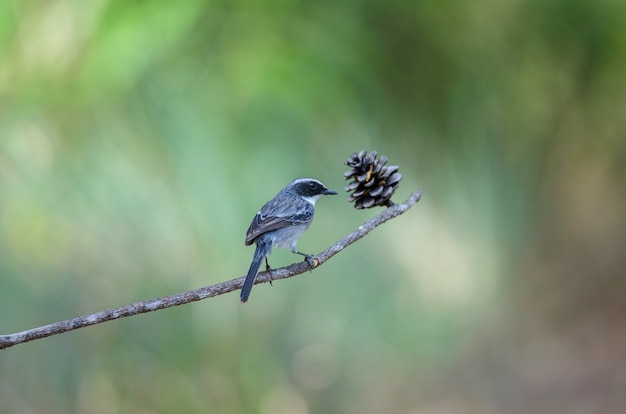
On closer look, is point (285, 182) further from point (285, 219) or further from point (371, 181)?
point (371, 181)

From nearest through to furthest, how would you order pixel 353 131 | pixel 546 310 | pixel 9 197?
pixel 9 197, pixel 353 131, pixel 546 310

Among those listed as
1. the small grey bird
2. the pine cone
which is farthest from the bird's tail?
the pine cone

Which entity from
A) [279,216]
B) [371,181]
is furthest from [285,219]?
[371,181]

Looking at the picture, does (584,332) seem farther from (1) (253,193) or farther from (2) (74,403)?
(2) (74,403)

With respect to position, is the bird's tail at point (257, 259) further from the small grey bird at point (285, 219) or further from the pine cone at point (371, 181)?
the pine cone at point (371, 181)

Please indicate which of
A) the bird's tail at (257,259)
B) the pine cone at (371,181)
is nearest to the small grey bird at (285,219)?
the bird's tail at (257,259)

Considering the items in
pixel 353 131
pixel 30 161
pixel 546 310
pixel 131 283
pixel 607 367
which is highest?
pixel 30 161

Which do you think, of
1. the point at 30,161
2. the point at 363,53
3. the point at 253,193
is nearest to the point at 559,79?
the point at 363,53
